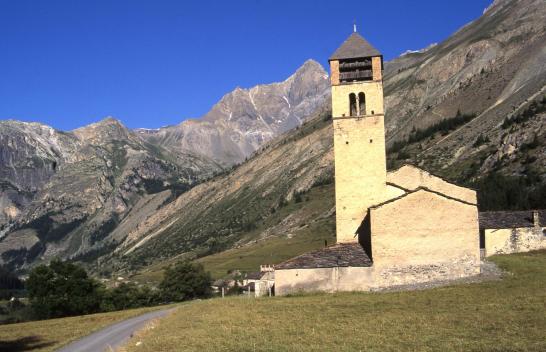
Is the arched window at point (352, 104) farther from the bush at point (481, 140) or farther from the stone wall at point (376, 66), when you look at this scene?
the bush at point (481, 140)

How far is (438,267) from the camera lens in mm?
41094

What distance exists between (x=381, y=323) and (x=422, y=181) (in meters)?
27.1

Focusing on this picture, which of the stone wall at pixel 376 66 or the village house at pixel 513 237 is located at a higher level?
the stone wall at pixel 376 66

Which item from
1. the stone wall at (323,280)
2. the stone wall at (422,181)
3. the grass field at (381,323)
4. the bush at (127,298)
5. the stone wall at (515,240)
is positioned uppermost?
the stone wall at (422,181)

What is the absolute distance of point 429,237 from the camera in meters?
41.1

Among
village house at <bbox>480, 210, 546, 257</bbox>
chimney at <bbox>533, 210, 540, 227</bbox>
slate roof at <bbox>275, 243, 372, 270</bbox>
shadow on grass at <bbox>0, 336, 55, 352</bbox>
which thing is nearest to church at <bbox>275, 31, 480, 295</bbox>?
slate roof at <bbox>275, 243, 372, 270</bbox>

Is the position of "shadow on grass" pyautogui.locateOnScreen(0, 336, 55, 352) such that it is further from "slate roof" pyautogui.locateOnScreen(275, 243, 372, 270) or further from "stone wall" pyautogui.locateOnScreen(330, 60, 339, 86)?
"stone wall" pyautogui.locateOnScreen(330, 60, 339, 86)

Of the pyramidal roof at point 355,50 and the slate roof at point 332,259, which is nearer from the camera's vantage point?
the slate roof at point 332,259

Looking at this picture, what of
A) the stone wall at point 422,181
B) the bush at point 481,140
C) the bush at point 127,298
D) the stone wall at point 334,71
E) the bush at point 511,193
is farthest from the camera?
the bush at point 481,140

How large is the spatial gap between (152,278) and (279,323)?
160389mm

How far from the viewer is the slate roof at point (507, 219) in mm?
57625

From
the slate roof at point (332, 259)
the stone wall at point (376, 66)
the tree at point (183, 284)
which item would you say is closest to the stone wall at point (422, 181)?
the stone wall at point (376, 66)

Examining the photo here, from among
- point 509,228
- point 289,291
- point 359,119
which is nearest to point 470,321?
point 289,291

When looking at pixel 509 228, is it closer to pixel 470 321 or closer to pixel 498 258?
pixel 498 258
